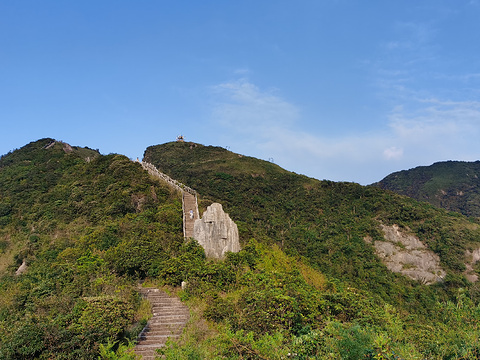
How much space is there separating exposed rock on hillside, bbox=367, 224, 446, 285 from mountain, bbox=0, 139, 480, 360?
0.17m

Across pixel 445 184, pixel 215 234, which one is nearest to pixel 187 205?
pixel 215 234

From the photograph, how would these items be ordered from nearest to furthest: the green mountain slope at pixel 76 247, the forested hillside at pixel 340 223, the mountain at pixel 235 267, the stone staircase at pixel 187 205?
1. the mountain at pixel 235 267
2. the green mountain slope at pixel 76 247
3. the stone staircase at pixel 187 205
4. the forested hillside at pixel 340 223

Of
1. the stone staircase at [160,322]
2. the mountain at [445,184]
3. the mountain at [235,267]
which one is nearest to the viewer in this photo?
the mountain at [235,267]

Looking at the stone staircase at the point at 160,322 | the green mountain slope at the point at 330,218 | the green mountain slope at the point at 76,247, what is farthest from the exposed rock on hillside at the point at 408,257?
the stone staircase at the point at 160,322

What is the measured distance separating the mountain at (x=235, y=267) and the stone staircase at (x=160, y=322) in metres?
0.45

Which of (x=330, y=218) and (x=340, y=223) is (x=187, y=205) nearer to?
(x=340, y=223)

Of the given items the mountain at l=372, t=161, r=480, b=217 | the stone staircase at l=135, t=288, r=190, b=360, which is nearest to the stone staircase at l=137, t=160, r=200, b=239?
the stone staircase at l=135, t=288, r=190, b=360

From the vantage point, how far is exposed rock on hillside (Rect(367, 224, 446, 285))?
4084 cm

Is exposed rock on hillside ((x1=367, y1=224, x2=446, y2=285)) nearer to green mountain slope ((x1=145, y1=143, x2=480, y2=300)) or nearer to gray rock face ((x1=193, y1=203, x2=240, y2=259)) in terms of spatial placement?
green mountain slope ((x1=145, y1=143, x2=480, y2=300))

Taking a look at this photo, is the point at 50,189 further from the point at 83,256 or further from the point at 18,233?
the point at 83,256

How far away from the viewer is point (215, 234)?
20.5 m

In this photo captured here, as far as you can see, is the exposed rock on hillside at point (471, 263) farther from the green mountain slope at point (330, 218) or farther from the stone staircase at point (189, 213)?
the stone staircase at point (189, 213)

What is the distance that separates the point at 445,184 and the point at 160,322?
10940 centimetres

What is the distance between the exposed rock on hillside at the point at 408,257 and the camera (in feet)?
134
